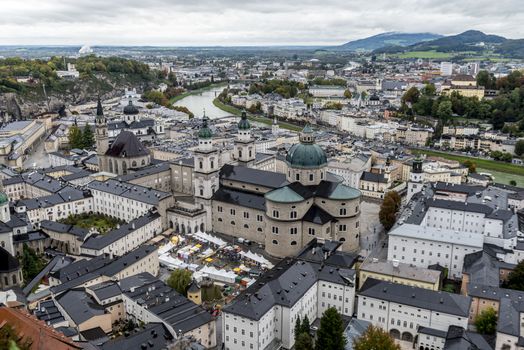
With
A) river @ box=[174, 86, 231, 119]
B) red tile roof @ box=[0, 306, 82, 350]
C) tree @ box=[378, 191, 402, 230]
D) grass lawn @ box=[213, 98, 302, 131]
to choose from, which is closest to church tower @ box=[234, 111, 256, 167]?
tree @ box=[378, 191, 402, 230]

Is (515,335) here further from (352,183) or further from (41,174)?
(41,174)

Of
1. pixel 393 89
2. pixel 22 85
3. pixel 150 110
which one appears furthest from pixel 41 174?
pixel 393 89

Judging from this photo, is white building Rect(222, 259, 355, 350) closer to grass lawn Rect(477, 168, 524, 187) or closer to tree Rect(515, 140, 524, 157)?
grass lawn Rect(477, 168, 524, 187)

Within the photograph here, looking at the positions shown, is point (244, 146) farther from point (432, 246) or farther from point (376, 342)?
point (376, 342)

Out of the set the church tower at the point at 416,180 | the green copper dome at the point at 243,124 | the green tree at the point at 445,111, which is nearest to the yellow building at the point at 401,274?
the church tower at the point at 416,180

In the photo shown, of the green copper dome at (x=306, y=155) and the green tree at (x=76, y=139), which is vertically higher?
the green copper dome at (x=306, y=155)

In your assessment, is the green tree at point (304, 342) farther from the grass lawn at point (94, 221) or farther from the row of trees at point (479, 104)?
the row of trees at point (479, 104)
